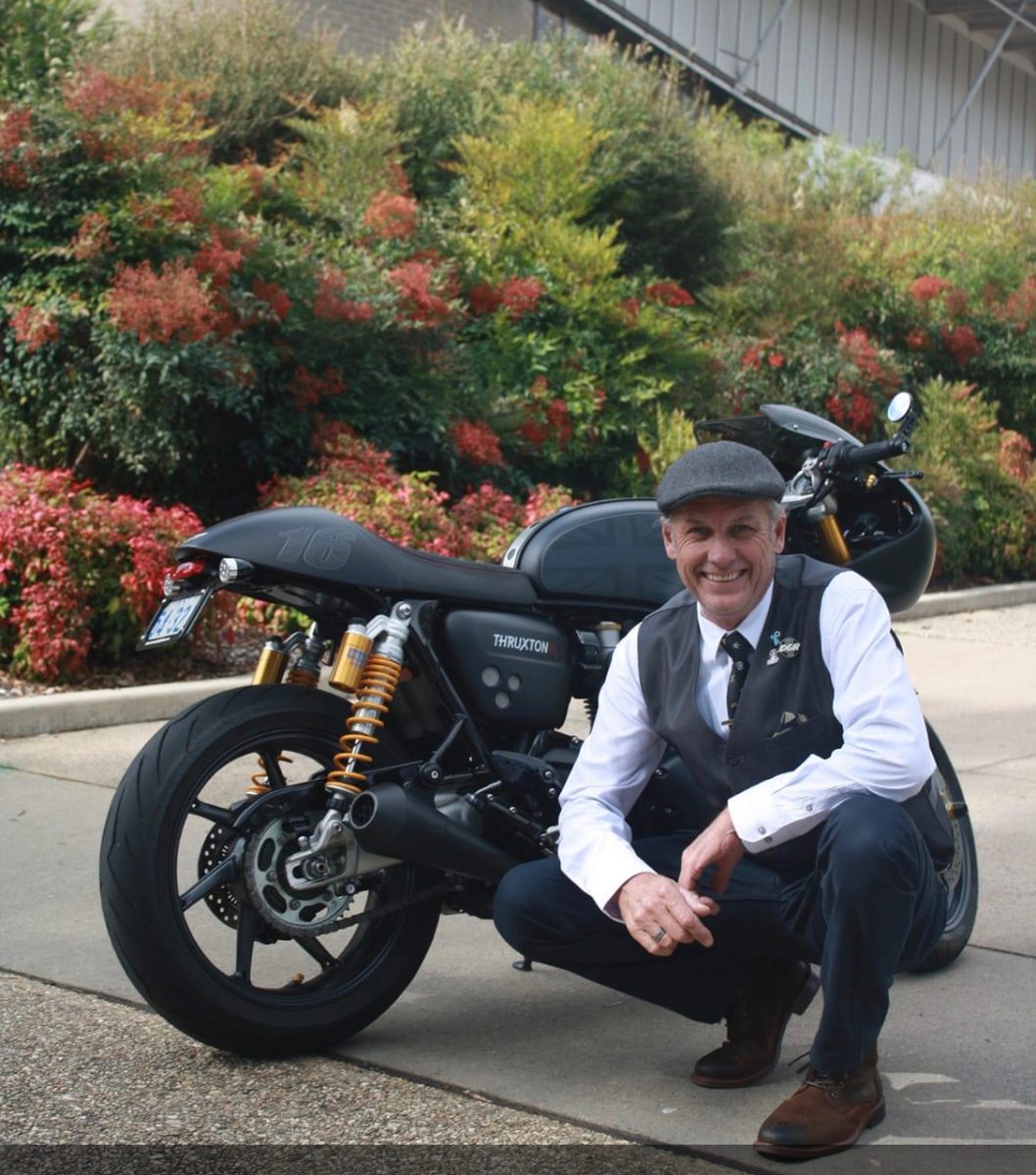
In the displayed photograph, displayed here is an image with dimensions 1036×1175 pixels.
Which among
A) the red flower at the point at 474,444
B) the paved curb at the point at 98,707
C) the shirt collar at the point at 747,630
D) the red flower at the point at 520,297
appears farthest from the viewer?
the red flower at the point at 520,297

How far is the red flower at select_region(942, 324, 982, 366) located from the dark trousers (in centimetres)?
1251

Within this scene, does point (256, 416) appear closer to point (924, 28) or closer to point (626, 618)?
point (626, 618)

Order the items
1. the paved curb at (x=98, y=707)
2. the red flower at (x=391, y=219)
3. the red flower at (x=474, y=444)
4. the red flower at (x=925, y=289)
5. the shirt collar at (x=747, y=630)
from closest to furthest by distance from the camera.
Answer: the shirt collar at (x=747, y=630) → the paved curb at (x=98, y=707) → the red flower at (x=474, y=444) → the red flower at (x=391, y=219) → the red flower at (x=925, y=289)


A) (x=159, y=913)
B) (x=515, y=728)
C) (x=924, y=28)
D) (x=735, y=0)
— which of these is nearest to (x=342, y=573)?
(x=515, y=728)

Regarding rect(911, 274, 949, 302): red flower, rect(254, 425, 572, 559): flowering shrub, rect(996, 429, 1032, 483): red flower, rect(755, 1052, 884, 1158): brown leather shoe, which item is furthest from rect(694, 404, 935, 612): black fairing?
rect(911, 274, 949, 302): red flower

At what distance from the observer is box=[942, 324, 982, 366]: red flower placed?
15.5 m

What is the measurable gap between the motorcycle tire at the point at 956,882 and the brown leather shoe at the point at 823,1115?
1152mm

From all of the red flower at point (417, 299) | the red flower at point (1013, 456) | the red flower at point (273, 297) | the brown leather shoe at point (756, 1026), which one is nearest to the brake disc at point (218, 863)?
the brown leather shoe at point (756, 1026)

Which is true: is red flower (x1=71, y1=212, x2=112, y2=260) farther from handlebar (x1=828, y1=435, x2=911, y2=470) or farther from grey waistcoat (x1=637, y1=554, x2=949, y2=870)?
grey waistcoat (x1=637, y1=554, x2=949, y2=870)

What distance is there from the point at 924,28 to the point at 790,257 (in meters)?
20.7

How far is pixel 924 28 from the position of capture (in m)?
33.6

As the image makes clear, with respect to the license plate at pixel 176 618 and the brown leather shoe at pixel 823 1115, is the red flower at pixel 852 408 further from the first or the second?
the brown leather shoe at pixel 823 1115

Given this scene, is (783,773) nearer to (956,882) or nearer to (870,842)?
(870,842)

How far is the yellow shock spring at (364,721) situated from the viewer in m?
3.79
